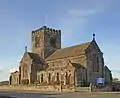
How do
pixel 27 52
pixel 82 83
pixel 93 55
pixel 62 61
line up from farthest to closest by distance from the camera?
pixel 27 52
pixel 62 61
pixel 93 55
pixel 82 83

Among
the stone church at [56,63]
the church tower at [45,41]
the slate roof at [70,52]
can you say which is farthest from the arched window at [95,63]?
the church tower at [45,41]

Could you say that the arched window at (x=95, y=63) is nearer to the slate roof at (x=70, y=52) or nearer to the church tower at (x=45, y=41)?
the slate roof at (x=70, y=52)

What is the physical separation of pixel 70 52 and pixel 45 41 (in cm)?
1402

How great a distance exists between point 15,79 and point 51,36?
17.9 meters

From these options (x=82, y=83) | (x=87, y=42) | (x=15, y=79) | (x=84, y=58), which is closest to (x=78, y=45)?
(x=87, y=42)

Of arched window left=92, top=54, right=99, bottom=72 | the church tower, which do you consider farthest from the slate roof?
arched window left=92, top=54, right=99, bottom=72

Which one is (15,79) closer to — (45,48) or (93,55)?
(45,48)

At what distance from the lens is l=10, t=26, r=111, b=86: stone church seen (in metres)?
63.7

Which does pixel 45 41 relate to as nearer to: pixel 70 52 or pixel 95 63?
pixel 70 52

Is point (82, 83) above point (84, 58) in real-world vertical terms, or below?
below

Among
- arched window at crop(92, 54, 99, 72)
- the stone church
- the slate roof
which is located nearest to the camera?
the stone church

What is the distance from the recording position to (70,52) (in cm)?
7225

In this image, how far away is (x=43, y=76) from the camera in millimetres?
72938

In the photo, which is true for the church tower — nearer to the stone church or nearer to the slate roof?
the stone church
